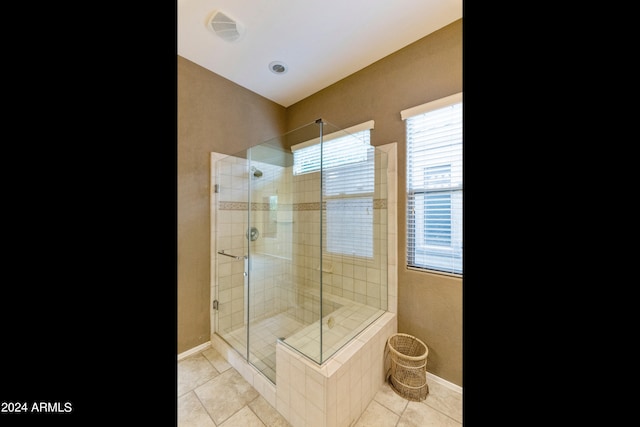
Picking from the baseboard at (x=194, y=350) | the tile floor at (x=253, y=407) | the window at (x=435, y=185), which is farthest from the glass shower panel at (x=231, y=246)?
the window at (x=435, y=185)

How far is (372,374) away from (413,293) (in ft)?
2.01

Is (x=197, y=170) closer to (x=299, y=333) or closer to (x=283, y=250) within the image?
(x=283, y=250)

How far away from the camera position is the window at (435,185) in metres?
1.53

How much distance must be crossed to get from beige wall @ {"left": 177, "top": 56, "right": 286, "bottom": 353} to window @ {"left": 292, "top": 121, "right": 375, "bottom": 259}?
2.73ft

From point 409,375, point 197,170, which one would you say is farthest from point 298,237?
point 409,375

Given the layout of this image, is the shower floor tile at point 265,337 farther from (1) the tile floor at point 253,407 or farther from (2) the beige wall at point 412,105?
(2) the beige wall at point 412,105

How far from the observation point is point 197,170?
1.93 meters

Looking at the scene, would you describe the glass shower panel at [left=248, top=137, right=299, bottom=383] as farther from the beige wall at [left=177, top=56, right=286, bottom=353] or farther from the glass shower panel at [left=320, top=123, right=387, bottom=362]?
the glass shower panel at [left=320, top=123, right=387, bottom=362]

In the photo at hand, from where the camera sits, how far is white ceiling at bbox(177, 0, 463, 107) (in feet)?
4.68
